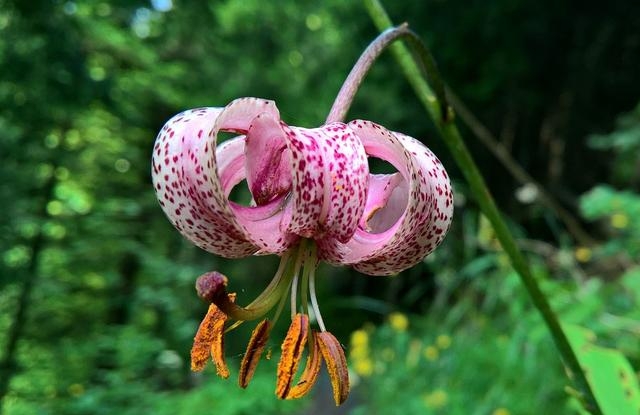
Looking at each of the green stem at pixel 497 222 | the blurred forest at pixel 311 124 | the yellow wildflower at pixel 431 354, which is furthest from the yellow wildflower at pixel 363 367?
the green stem at pixel 497 222

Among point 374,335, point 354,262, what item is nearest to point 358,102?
point 374,335

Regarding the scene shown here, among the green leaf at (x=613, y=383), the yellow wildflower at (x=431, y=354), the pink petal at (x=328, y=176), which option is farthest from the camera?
the yellow wildflower at (x=431, y=354)

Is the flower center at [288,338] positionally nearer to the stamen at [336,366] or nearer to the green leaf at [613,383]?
the stamen at [336,366]

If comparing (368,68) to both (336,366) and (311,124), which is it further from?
(311,124)

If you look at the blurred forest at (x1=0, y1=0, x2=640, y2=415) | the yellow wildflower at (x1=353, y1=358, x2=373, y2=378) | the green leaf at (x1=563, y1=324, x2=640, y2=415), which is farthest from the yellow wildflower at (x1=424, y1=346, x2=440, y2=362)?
the green leaf at (x1=563, y1=324, x2=640, y2=415)

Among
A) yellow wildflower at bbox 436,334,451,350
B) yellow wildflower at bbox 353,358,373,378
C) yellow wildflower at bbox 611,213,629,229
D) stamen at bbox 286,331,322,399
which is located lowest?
stamen at bbox 286,331,322,399

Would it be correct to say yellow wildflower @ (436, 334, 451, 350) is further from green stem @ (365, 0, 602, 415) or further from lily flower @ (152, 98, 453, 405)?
lily flower @ (152, 98, 453, 405)

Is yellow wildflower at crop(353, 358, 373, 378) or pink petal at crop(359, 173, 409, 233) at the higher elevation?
yellow wildflower at crop(353, 358, 373, 378)

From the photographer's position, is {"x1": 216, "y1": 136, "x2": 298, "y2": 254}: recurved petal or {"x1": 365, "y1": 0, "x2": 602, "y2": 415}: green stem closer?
{"x1": 216, "y1": 136, "x2": 298, "y2": 254}: recurved petal
